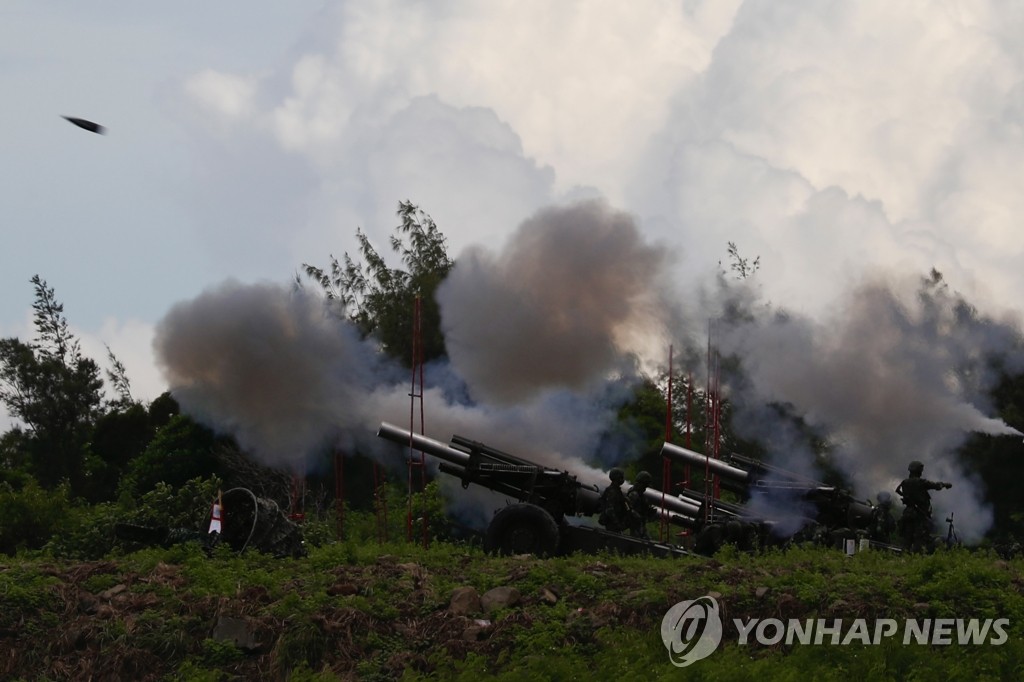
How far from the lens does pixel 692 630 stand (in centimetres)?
1869

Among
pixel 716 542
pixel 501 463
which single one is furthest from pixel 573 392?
pixel 716 542

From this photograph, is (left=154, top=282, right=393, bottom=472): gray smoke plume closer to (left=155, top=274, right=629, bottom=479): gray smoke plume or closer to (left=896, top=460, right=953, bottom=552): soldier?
(left=155, top=274, right=629, bottom=479): gray smoke plume

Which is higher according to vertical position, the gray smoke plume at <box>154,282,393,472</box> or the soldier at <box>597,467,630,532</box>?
the gray smoke plume at <box>154,282,393,472</box>

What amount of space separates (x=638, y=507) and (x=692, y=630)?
5.83 m

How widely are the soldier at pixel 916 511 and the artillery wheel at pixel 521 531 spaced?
520 cm

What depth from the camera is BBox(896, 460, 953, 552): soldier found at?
23344 millimetres

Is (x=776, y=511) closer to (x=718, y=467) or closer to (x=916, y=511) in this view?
(x=718, y=467)

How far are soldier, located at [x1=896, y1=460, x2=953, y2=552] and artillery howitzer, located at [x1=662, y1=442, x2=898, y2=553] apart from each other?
321 millimetres

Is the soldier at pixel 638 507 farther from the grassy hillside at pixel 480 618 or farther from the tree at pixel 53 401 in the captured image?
the tree at pixel 53 401

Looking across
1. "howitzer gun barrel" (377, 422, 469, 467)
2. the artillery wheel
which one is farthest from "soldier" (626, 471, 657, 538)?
"howitzer gun barrel" (377, 422, 469, 467)

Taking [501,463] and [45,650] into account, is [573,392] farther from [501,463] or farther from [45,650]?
[45,650]

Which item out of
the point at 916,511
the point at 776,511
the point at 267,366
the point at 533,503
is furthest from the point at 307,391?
the point at 916,511

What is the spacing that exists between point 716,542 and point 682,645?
18.7 feet

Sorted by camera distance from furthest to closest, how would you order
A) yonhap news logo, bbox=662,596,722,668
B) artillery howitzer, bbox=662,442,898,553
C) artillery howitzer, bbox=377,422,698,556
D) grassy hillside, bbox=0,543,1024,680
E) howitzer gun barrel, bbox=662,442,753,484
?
howitzer gun barrel, bbox=662,442,753,484 → artillery howitzer, bbox=662,442,898,553 → artillery howitzer, bbox=377,422,698,556 → yonhap news logo, bbox=662,596,722,668 → grassy hillside, bbox=0,543,1024,680
